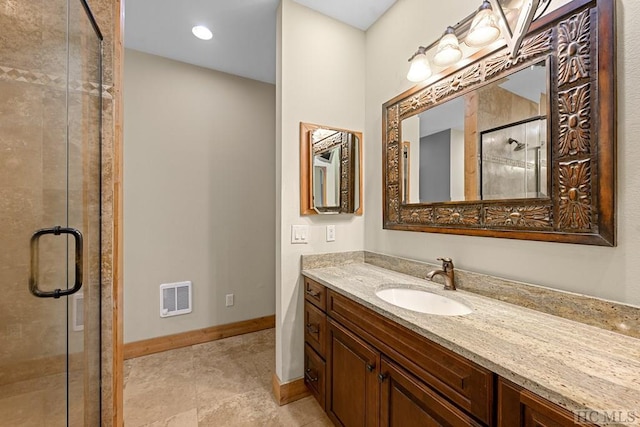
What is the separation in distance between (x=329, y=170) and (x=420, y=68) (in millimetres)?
837

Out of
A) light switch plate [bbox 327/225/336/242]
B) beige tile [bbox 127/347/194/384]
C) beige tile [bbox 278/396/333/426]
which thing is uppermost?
light switch plate [bbox 327/225/336/242]

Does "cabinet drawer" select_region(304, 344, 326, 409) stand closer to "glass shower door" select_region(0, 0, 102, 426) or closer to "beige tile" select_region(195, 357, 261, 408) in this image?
"beige tile" select_region(195, 357, 261, 408)

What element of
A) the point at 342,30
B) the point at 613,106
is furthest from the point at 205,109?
the point at 613,106

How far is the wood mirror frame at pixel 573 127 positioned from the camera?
2.88ft

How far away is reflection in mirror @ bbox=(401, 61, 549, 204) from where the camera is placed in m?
1.07

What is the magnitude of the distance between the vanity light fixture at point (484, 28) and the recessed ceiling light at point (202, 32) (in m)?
1.92

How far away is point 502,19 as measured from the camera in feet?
3.21

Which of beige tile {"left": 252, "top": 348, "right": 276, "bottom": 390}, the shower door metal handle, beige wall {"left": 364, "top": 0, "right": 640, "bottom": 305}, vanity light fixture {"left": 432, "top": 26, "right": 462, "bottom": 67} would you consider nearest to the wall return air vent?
beige tile {"left": 252, "top": 348, "right": 276, "bottom": 390}

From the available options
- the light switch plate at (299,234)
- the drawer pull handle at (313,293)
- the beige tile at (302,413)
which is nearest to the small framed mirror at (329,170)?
the light switch plate at (299,234)

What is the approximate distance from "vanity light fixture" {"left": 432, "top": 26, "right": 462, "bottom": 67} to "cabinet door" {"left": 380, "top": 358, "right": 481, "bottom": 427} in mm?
1490

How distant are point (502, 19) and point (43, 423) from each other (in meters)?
2.61

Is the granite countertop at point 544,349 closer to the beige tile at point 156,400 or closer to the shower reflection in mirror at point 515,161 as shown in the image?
the shower reflection in mirror at point 515,161

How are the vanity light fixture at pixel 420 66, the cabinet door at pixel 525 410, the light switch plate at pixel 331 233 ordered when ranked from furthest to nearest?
the light switch plate at pixel 331 233, the vanity light fixture at pixel 420 66, the cabinet door at pixel 525 410

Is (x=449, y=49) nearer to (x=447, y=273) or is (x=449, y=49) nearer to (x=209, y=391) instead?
(x=447, y=273)
